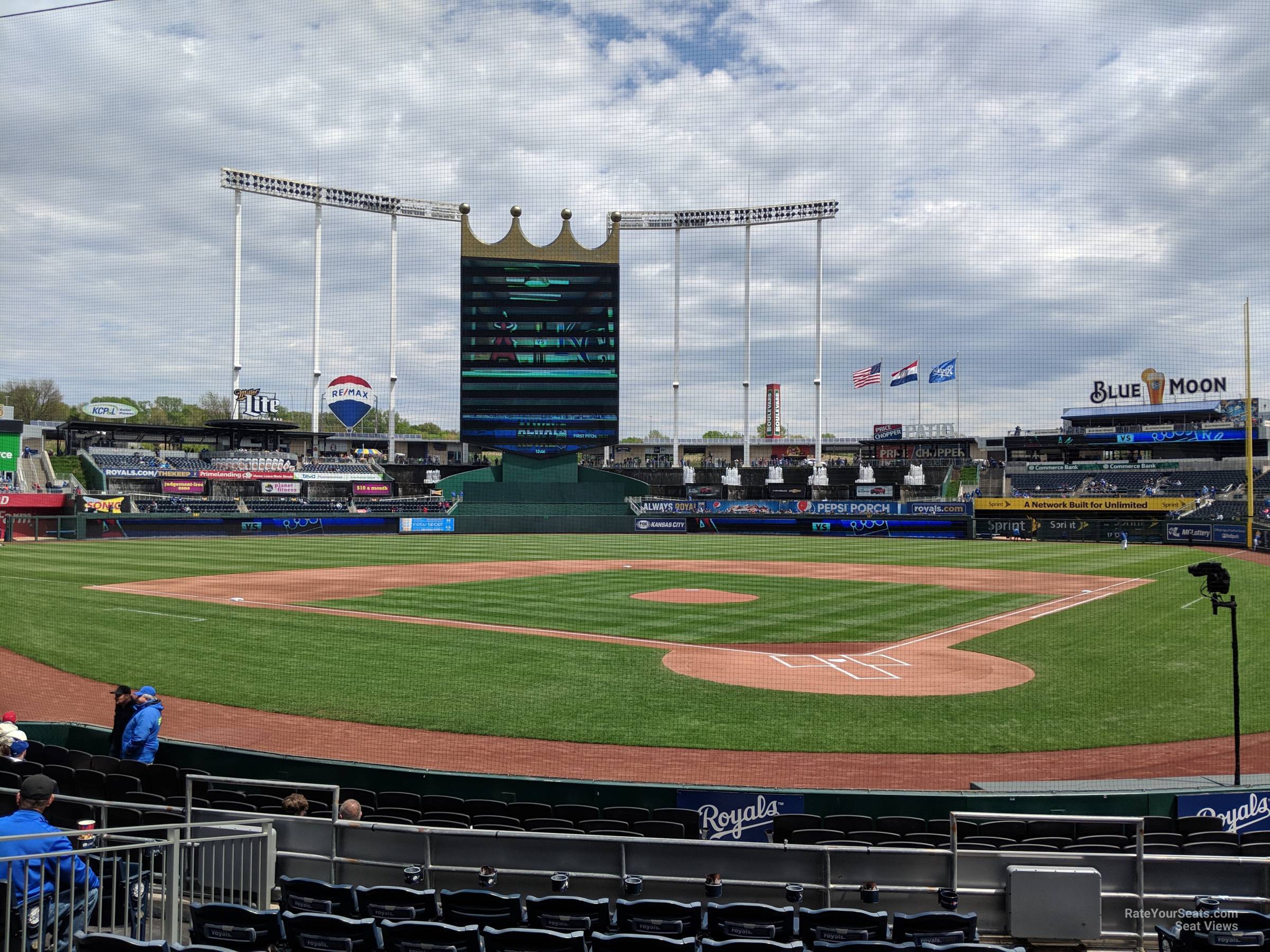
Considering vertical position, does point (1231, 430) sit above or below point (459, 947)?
above

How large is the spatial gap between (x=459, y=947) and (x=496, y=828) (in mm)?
2718

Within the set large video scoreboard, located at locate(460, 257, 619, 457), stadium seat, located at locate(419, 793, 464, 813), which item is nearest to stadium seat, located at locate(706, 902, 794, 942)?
stadium seat, located at locate(419, 793, 464, 813)

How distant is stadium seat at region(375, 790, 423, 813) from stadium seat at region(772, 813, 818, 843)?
11.4 feet

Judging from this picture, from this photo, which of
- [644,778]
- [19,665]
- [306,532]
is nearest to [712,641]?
[644,778]

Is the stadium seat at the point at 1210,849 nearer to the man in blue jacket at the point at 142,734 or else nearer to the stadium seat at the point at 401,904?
the stadium seat at the point at 401,904

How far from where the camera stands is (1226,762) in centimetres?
1166

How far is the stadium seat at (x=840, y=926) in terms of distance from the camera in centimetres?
541

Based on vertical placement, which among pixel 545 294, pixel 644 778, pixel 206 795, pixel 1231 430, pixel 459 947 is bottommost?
pixel 644 778

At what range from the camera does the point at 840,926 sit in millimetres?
5457

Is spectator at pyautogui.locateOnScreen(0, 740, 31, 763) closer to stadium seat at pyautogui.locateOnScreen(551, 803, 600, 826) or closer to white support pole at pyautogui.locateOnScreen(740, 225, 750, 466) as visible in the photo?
stadium seat at pyautogui.locateOnScreen(551, 803, 600, 826)

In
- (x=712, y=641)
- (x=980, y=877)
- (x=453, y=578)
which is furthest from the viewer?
(x=453, y=578)

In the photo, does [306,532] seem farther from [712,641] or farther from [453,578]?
[712,641]

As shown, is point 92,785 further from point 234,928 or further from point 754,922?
point 754,922

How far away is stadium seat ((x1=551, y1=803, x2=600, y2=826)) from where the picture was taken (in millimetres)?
8125
